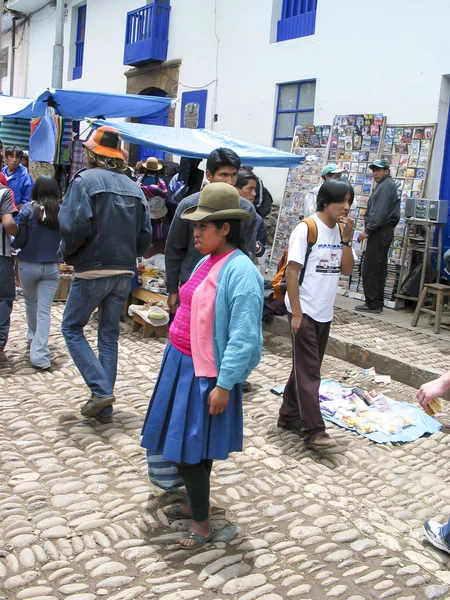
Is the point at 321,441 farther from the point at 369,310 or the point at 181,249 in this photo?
the point at 369,310

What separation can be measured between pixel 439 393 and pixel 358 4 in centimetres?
869

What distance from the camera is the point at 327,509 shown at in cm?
360

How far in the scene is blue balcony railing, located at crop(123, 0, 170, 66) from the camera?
1443 cm

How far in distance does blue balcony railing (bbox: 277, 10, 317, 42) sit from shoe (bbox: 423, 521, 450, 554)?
957 cm

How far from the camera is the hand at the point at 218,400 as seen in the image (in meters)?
2.78

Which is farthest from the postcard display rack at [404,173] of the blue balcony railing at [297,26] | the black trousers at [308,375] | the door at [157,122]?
the door at [157,122]

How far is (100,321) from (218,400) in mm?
2022

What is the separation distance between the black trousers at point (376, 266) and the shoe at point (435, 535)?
216 inches

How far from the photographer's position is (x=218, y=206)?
9.46ft

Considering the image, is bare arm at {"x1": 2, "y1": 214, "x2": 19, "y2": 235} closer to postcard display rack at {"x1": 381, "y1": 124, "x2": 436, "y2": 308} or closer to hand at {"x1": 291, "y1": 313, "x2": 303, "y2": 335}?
hand at {"x1": 291, "y1": 313, "x2": 303, "y2": 335}

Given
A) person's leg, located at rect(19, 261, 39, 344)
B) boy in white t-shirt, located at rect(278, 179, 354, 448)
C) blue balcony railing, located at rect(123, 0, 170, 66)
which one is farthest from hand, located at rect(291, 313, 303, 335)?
blue balcony railing, located at rect(123, 0, 170, 66)

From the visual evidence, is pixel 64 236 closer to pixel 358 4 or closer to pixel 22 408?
pixel 22 408

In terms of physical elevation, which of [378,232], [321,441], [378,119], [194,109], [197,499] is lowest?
[321,441]

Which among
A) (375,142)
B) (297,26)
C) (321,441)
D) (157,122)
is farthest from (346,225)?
(157,122)
